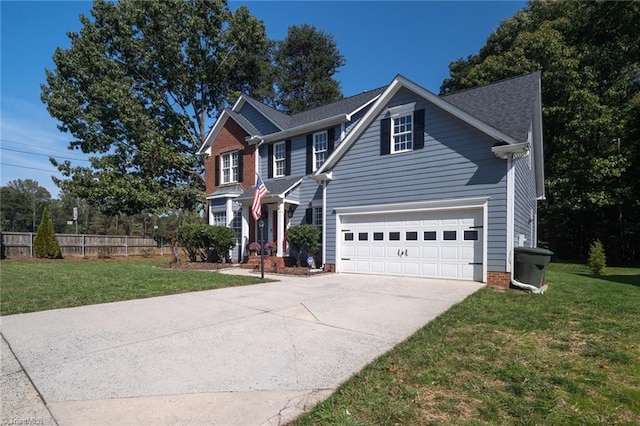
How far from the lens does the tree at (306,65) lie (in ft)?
112

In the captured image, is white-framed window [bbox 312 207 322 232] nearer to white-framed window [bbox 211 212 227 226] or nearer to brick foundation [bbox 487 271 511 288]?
white-framed window [bbox 211 212 227 226]

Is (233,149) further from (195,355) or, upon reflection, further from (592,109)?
(592,109)

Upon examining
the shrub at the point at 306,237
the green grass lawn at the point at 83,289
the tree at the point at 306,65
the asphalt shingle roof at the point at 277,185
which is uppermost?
the tree at the point at 306,65

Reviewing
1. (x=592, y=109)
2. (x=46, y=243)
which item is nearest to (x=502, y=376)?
(x=592, y=109)

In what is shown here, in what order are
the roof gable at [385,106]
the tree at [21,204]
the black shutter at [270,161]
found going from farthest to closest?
the tree at [21,204], the black shutter at [270,161], the roof gable at [385,106]

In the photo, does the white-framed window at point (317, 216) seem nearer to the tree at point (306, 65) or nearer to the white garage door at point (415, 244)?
the white garage door at point (415, 244)

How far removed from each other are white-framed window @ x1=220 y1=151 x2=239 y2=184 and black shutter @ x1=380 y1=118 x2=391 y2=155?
9.29 m

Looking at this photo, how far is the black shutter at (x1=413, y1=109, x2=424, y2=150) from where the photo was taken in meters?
11.5

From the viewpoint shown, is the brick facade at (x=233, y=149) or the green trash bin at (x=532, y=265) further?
the brick facade at (x=233, y=149)

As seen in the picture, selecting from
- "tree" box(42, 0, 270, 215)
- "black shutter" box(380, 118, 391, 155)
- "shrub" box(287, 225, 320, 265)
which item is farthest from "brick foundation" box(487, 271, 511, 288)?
"tree" box(42, 0, 270, 215)

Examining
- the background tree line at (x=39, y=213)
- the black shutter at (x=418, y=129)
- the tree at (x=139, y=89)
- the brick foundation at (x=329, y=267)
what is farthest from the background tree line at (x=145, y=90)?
the background tree line at (x=39, y=213)

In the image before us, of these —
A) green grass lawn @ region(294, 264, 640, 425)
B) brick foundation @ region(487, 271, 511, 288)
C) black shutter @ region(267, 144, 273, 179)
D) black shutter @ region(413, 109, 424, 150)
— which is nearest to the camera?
green grass lawn @ region(294, 264, 640, 425)

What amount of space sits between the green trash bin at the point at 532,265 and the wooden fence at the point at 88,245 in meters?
25.8

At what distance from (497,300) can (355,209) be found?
20.5 ft
